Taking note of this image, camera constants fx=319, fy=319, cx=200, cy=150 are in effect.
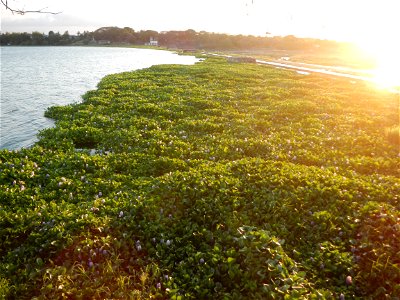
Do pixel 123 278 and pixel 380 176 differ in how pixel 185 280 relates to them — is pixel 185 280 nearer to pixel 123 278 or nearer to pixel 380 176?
pixel 123 278

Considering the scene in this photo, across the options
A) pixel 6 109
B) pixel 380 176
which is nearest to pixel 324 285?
pixel 380 176

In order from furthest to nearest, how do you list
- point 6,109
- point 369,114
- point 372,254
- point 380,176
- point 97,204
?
point 6,109, point 369,114, point 380,176, point 97,204, point 372,254

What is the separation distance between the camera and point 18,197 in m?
9.44

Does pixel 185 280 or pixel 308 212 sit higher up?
pixel 308 212

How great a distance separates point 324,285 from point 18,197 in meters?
8.53

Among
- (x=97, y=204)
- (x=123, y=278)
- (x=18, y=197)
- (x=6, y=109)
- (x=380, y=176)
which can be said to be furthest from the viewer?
(x=6, y=109)

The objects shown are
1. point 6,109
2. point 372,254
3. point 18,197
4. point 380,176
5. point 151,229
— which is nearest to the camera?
point 372,254

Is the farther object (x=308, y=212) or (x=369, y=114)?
(x=369, y=114)

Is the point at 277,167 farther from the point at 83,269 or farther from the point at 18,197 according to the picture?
the point at 18,197

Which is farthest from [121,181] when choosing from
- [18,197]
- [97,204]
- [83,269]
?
[83,269]

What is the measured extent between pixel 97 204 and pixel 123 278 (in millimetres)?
2947

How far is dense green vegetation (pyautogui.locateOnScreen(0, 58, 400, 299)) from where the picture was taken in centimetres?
646

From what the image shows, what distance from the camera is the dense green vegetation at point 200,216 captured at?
254 inches

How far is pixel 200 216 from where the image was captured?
336 inches
